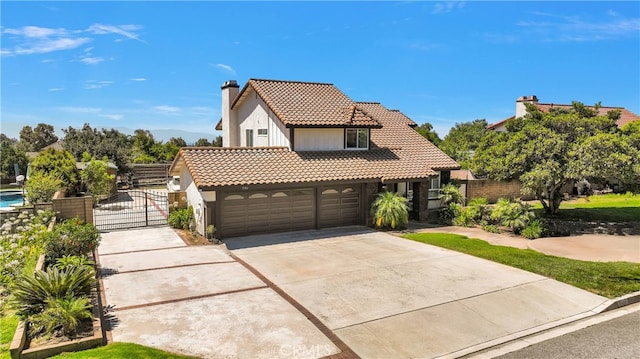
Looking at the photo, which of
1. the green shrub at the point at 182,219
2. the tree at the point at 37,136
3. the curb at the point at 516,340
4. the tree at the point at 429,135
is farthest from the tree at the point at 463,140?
the tree at the point at 37,136

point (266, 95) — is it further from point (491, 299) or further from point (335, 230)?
point (491, 299)

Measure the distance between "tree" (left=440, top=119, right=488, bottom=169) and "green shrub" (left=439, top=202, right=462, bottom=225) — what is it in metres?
12.7

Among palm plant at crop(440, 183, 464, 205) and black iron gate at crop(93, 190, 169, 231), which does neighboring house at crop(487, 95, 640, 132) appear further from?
black iron gate at crop(93, 190, 169, 231)

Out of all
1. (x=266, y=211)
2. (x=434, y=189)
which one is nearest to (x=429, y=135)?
(x=434, y=189)

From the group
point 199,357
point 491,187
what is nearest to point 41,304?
point 199,357

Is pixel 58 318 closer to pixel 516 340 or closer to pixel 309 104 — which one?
pixel 516 340

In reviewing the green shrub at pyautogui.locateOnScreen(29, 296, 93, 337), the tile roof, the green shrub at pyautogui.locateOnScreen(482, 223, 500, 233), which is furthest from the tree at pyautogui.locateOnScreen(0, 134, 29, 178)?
the green shrub at pyautogui.locateOnScreen(482, 223, 500, 233)

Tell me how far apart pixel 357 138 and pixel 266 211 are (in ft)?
22.7

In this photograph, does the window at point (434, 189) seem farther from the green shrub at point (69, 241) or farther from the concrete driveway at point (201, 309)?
the green shrub at point (69, 241)

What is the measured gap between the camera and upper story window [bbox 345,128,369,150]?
21.6 meters

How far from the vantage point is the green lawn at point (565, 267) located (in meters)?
11.5

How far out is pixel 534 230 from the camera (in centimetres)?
1859

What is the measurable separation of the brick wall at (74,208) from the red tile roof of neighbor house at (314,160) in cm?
433

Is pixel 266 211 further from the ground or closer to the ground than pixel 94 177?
closer to the ground
